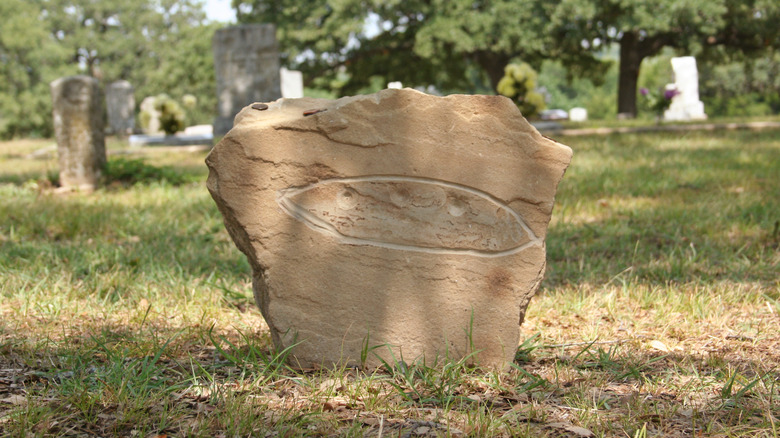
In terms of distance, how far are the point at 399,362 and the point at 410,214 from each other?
0.57m

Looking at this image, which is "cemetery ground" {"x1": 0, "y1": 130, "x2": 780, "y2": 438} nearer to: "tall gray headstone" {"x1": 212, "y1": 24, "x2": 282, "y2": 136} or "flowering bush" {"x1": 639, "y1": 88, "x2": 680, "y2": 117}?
"tall gray headstone" {"x1": 212, "y1": 24, "x2": 282, "y2": 136}

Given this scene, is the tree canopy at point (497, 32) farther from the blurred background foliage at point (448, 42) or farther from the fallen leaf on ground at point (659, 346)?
the fallen leaf on ground at point (659, 346)

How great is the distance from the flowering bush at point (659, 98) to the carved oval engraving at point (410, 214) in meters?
13.4

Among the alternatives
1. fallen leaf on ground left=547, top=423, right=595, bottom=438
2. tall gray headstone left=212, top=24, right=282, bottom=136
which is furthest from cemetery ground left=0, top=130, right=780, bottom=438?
tall gray headstone left=212, top=24, right=282, bottom=136

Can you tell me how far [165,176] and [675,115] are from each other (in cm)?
1417

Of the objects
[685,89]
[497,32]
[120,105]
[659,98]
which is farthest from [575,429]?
[120,105]

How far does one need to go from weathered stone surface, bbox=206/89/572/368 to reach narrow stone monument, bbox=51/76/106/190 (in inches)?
196

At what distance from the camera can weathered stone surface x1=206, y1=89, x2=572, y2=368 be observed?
2543 millimetres

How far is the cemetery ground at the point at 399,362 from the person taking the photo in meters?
2.21

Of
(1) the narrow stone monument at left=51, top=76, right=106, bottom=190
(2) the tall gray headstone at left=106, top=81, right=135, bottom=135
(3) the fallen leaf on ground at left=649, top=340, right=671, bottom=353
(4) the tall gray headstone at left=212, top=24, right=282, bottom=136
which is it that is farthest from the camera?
(2) the tall gray headstone at left=106, top=81, right=135, bottom=135

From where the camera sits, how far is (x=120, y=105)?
20922 mm

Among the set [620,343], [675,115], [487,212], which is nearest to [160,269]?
[487,212]

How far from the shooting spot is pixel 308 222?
2574mm

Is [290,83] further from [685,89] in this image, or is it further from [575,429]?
[575,429]
